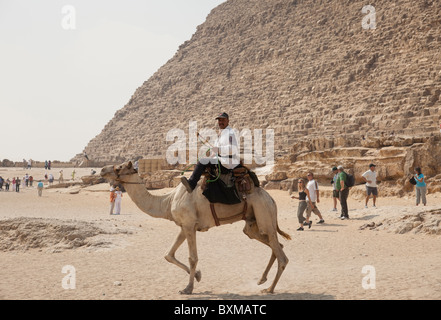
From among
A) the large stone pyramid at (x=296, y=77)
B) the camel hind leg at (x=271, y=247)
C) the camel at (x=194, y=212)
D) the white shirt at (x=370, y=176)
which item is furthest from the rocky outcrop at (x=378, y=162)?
the camel at (x=194, y=212)

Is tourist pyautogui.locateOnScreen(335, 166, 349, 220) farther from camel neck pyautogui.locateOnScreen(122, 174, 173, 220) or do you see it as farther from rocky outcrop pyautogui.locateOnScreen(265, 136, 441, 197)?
camel neck pyautogui.locateOnScreen(122, 174, 173, 220)

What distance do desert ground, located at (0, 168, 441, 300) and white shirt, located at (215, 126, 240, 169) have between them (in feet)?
4.43

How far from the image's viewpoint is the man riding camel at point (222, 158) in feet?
16.6

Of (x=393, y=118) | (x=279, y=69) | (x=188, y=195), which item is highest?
(x=279, y=69)

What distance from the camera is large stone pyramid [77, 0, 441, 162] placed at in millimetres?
43969

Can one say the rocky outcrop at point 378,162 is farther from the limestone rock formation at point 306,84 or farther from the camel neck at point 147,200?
the camel neck at point 147,200

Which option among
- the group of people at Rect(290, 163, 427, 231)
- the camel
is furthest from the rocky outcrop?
the camel

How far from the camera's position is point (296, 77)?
62.9m

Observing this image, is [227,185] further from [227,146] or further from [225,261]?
[225,261]

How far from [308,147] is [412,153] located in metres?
6.04

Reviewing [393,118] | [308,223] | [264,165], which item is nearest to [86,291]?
[308,223]

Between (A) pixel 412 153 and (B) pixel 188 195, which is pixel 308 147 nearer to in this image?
(A) pixel 412 153
